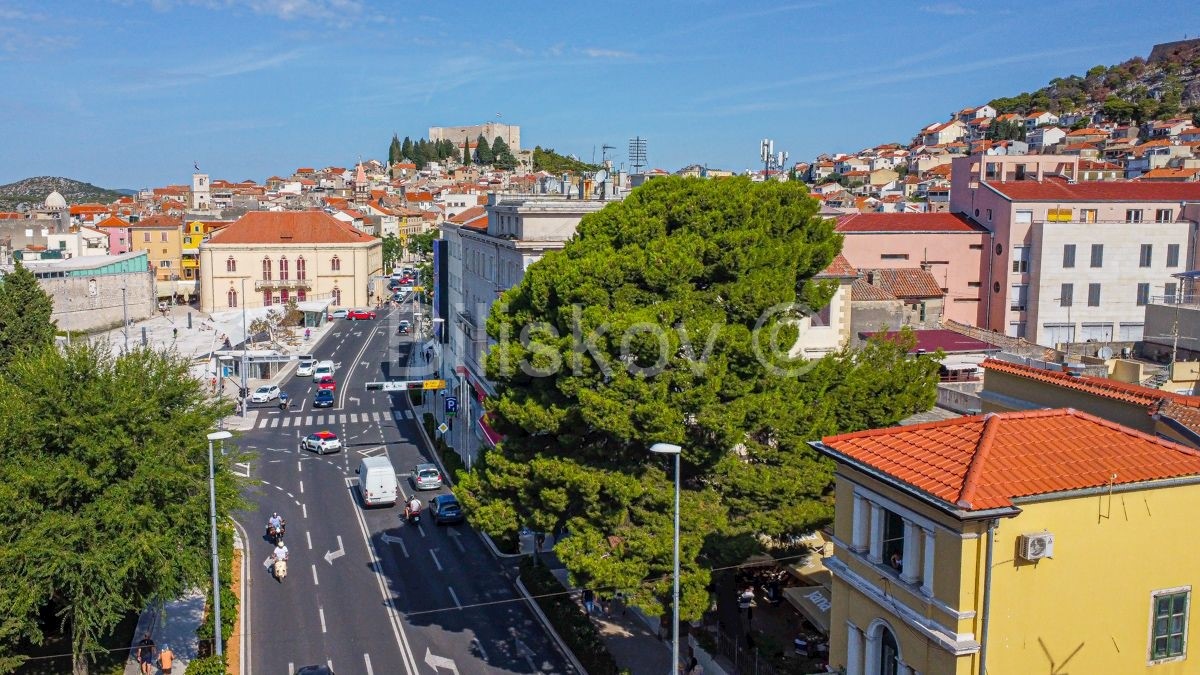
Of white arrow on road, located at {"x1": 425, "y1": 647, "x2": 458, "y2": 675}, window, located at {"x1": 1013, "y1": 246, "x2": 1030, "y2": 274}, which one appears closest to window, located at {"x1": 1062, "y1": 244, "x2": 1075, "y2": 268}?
window, located at {"x1": 1013, "y1": 246, "x2": 1030, "y2": 274}

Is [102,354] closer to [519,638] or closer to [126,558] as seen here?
[126,558]

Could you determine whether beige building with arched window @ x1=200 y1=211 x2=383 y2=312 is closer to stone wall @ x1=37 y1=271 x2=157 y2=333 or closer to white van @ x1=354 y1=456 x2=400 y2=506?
stone wall @ x1=37 y1=271 x2=157 y2=333

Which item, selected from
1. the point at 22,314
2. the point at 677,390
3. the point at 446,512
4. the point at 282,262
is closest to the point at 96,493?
the point at 677,390

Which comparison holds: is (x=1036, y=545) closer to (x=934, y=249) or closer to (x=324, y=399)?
(x=934, y=249)

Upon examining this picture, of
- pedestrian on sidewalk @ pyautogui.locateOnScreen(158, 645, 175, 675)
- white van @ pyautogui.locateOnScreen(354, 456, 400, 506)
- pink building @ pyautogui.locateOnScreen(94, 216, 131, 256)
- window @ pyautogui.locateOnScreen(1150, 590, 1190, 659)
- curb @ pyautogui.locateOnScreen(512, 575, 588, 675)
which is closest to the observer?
window @ pyautogui.locateOnScreen(1150, 590, 1190, 659)

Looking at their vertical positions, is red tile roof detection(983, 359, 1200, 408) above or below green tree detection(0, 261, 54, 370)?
above

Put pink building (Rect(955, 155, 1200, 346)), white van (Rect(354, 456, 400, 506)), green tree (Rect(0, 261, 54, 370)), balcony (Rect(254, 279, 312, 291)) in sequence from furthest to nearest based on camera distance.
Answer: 1. balcony (Rect(254, 279, 312, 291))
2. green tree (Rect(0, 261, 54, 370))
3. pink building (Rect(955, 155, 1200, 346))
4. white van (Rect(354, 456, 400, 506))

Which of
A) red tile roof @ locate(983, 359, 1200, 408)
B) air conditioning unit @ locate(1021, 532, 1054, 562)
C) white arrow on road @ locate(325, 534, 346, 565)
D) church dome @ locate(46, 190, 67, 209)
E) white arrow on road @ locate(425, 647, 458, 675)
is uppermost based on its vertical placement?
church dome @ locate(46, 190, 67, 209)
